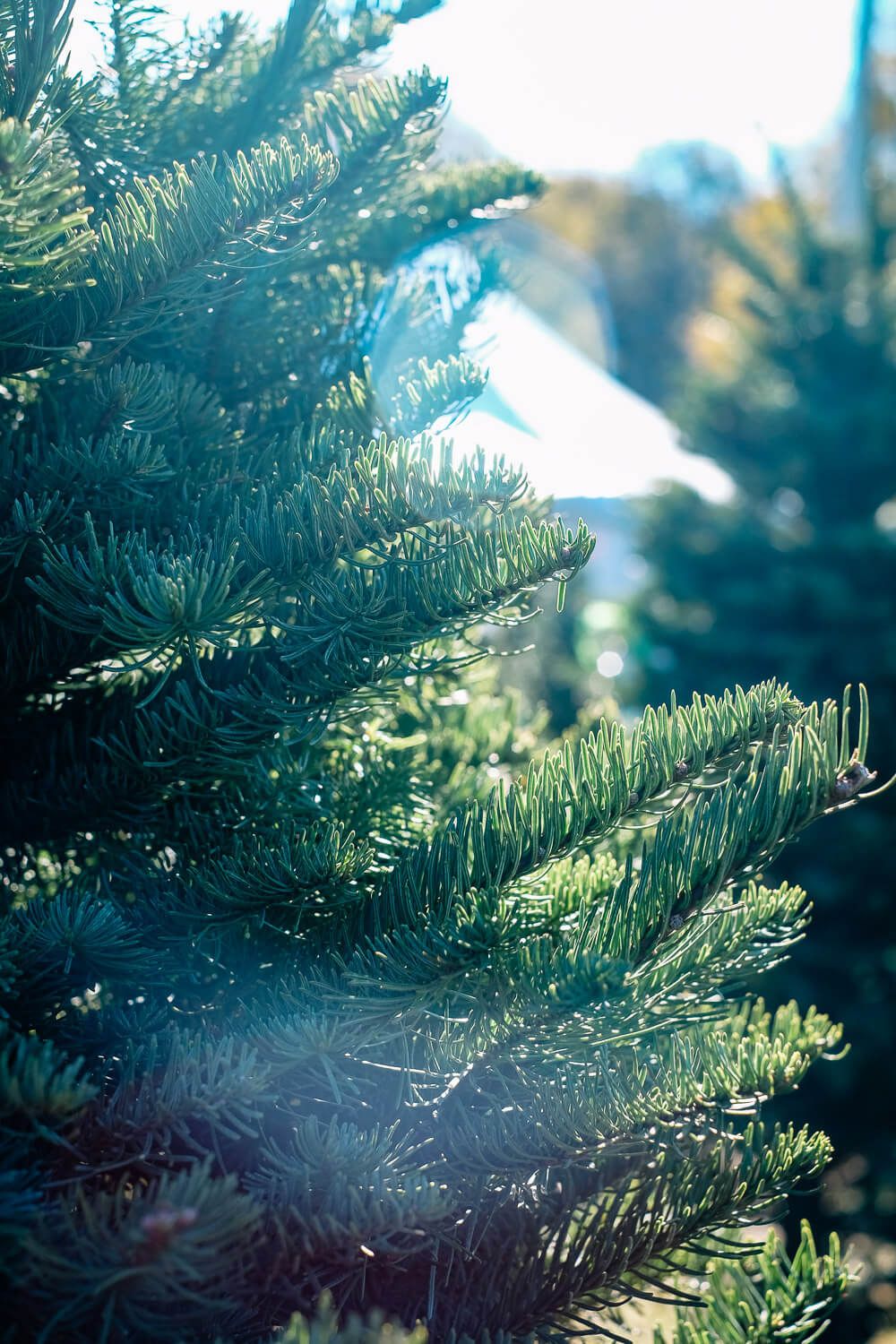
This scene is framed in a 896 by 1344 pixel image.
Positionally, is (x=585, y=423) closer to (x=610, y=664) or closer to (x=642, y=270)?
(x=610, y=664)

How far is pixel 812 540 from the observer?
4.05 m

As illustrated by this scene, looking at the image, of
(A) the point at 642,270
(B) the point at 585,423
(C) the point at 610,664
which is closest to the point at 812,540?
(B) the point at 585,423

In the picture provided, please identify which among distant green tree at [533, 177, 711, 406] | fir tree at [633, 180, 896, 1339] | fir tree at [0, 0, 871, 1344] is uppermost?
fir tree at [0, 0, 871, 1344]

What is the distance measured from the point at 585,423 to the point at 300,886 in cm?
350

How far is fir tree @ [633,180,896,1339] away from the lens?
3.39 m

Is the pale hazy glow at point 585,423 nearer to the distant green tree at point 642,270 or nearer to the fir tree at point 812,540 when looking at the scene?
the fir tree at point 812,540

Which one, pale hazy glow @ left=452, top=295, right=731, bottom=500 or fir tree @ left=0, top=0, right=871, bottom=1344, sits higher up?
fir tree @ left=0, top=0, right=871, bottom=1344

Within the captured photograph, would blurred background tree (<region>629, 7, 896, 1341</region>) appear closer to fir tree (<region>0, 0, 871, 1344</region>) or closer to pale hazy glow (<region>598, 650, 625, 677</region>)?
pale hazy glow (<region>598, 650, 625, 677</region>)

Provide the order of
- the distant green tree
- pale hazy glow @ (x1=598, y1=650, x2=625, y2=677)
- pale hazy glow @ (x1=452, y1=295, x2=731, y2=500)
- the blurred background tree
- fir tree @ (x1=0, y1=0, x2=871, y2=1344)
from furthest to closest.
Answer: the distant green tree → pale hazy glow @ (x1=598, y1=650, x2=625, y2=677) → the blurred background tree → pale hazy glow @ (x1=452, y1=295, x2=731, y2=500) → fir tree @ (x1=0, y1=0, x2=871, y2=1344)

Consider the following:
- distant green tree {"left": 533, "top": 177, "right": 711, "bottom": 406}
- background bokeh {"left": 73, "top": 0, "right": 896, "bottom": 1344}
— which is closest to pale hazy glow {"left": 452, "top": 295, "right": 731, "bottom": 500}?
background bokeh {"left": 73, "top": 0, "right": 896, "bottom": 1344}

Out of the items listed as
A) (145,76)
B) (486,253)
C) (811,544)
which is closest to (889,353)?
(811,544)

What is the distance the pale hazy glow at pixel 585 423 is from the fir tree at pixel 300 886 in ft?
3.55

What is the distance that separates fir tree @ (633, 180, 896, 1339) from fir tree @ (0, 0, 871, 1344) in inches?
108

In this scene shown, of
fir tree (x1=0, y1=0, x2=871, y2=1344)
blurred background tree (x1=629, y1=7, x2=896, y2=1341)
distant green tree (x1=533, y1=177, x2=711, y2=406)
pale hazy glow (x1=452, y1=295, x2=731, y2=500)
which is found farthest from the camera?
distant green tree (x1=533, y1=177, x2=711, y2=406)
